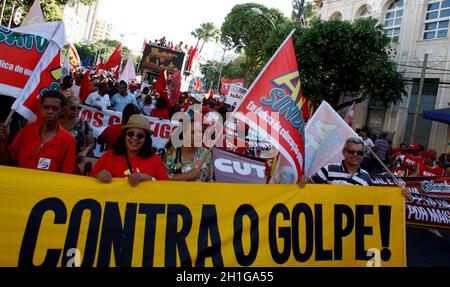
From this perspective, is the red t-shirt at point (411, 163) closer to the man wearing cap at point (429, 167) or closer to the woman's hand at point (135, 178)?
the man wearing cap at point (429, 167)

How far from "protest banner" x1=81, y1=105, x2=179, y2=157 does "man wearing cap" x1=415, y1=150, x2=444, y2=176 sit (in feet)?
15.7

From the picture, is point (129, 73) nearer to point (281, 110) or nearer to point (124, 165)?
point (281, 110)

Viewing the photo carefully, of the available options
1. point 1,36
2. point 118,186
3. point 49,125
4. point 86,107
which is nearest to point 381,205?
point 118,186

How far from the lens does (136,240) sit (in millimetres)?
2838

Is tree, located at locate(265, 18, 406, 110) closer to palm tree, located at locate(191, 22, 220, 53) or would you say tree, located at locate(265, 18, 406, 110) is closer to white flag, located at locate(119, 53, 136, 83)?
white flag, located at locate(119, 53, 136, 83)

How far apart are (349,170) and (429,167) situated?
452cm

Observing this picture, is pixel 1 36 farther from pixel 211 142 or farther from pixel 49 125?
pixel 211 142

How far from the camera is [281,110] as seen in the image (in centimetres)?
358

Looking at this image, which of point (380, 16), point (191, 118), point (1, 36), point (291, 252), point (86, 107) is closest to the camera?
point (291, 252)

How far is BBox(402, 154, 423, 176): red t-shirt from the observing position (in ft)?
25.9

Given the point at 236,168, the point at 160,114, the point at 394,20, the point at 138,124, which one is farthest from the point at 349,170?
the point at 394,20

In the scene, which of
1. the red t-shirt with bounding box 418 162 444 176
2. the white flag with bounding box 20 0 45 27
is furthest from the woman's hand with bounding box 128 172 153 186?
the red t-shirt with bounding box 418 162 444 176
